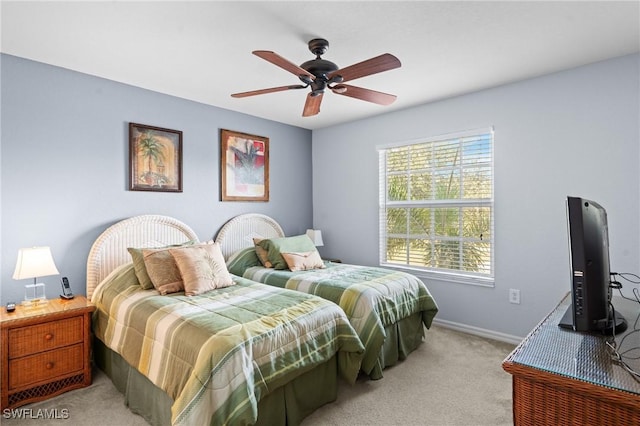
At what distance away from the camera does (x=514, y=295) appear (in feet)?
11.0

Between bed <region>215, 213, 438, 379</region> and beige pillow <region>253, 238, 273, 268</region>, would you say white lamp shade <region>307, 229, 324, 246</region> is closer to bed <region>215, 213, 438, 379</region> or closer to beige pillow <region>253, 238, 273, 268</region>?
bed <region>215, 213, 438, 379</region>

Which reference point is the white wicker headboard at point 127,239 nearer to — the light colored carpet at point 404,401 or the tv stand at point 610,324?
the light colored carpet at point 404,401

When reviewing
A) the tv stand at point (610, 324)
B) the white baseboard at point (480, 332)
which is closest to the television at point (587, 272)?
the tv stand at point (610, 324)

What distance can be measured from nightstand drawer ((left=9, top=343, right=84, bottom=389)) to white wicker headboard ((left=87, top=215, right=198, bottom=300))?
554mm


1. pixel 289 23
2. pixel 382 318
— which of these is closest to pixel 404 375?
pixel 382 318

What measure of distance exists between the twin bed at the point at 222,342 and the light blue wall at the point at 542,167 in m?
0.88

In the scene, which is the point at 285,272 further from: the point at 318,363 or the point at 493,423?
the point at 493,423

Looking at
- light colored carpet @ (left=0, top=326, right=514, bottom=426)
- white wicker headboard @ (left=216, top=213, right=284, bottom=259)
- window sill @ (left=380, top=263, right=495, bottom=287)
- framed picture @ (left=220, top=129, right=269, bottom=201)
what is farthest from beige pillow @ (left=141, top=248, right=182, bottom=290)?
window sill @ (left=380, top=263, right=495, bottom=287)

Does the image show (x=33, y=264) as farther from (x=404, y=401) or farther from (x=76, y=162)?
(x=404, y=401)

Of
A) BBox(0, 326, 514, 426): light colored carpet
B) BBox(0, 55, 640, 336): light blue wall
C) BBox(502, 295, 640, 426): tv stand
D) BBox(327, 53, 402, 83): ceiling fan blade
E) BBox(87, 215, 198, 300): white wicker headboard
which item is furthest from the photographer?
BBox(87, 215, 198, 300): white wicker headboard

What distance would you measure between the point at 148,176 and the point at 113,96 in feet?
2.53

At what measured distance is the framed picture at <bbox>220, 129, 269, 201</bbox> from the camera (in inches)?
161

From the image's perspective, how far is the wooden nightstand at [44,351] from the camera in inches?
89.3

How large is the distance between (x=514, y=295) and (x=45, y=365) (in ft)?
12.7
